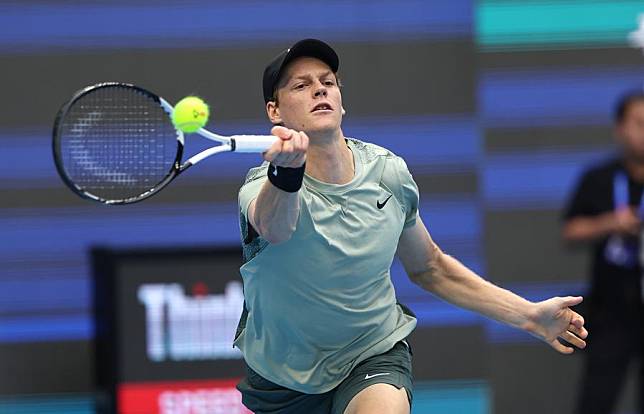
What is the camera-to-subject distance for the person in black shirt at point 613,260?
24.3 ft

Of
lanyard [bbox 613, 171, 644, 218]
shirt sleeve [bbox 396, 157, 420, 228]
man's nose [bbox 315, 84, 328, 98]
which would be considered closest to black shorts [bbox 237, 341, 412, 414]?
shirt sleeve [bbox 396, 157, 420, 228]

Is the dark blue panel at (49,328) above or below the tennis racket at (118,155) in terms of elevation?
below

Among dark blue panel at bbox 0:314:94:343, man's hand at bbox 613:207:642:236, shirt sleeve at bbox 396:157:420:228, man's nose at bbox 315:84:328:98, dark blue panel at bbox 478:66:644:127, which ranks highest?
man's nose at bbox 315:84:328:98

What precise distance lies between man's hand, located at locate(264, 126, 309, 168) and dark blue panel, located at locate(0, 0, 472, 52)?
3.58m

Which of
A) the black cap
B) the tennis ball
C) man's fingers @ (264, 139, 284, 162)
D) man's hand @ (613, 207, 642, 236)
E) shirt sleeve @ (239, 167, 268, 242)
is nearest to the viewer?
man's fingers @ (264, 139, 284, 162)

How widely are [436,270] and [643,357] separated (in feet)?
9.87

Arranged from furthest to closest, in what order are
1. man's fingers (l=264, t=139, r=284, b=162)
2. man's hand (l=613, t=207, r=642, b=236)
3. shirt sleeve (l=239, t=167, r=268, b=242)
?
man's hand (l=613, t=207, r=642, b=236) → shirt sleeve (l=239, t=167, r=268, b=242) → man's fingers (l=264, t=139, r=284, b=162)

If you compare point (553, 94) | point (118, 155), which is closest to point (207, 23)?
point (553, 94)

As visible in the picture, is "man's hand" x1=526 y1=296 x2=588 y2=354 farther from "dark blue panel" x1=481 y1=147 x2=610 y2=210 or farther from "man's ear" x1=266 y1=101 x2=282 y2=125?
"dark blue panel" x1=481 y1=147 x2=610 y2=210

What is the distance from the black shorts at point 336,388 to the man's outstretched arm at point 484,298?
30 cm

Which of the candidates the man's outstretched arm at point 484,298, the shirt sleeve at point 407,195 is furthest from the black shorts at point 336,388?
the shirt sleeve at point 407,195

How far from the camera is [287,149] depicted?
3.93 meters

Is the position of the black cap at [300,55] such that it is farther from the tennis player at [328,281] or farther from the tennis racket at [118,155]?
the tennis racket at [118,155]

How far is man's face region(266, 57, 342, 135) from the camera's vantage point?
14.7 ft
